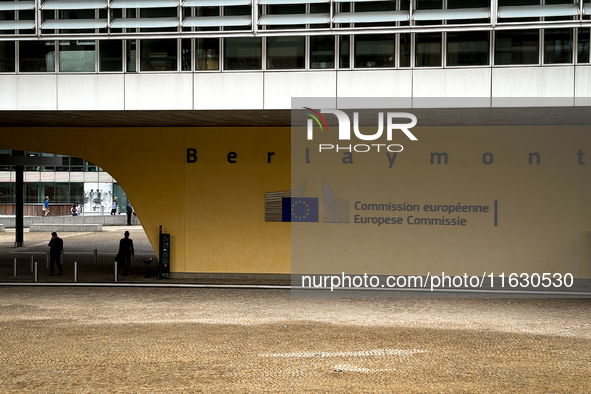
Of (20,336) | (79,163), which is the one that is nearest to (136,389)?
(20,336)

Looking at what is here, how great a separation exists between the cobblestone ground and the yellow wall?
230cm

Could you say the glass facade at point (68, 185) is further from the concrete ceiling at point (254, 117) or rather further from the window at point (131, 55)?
the window at point (131, 55)

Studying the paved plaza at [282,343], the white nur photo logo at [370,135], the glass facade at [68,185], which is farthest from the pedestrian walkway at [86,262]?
the glass facade at [68,185]

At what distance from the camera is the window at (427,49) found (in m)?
12.9

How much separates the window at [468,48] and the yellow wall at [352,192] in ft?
10.5

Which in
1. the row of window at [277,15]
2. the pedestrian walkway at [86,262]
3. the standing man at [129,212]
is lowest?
the pedestrian walkway at [86,262]

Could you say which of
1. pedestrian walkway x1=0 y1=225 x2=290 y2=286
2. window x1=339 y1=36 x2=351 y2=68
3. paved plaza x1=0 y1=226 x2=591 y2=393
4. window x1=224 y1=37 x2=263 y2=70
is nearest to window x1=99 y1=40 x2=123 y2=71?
window x1=224 y1=37 x2=263 y2=70

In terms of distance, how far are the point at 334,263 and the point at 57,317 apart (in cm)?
745

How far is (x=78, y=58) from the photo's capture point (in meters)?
13.6

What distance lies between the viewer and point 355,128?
51.0 feet

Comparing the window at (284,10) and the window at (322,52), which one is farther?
the window at (284,10)

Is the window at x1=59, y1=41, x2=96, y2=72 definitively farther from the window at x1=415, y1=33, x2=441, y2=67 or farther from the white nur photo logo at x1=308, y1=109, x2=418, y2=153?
the window at x1=415, y1=33, x2=441, y2=67

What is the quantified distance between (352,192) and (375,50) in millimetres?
4302

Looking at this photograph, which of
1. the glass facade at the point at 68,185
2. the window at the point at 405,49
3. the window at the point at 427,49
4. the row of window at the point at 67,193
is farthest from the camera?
the glass facade at the point at 68,185
